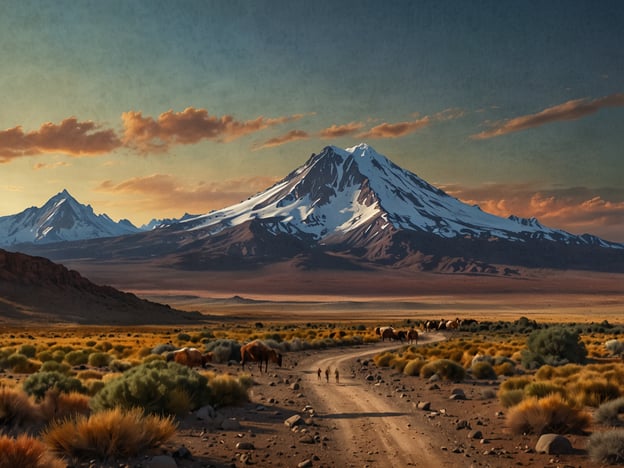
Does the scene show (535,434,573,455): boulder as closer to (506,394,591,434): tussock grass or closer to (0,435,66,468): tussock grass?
(506,394,591,434): tussock grass

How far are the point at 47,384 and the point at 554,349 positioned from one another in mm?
22459

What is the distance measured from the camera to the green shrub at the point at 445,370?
23.2 m

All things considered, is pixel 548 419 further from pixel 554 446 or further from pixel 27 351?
pixel 27 351

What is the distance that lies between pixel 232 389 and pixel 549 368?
1254 centimetres

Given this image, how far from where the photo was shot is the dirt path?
11180 millimetres

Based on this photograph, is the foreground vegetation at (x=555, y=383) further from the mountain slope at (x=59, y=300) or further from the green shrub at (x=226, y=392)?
the mountain slope at (x=59, y=300)

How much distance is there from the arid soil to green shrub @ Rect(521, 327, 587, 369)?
795 cm

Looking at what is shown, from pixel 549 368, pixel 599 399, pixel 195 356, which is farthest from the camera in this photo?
pixel 195 356

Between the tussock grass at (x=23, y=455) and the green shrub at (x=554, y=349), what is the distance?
23.7 meters

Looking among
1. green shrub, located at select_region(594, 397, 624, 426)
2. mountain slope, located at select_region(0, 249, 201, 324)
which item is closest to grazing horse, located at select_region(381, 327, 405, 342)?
green shrub, located at select_region(594, 397, 624, 426)

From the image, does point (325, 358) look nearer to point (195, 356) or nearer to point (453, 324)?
point (195, 356)

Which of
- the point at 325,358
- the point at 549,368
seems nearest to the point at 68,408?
the point at 549,368

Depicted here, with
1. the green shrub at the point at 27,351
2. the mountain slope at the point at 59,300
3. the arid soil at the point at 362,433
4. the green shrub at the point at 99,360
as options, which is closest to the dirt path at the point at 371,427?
the arid soil at the point at 362,433

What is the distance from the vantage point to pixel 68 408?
1277 cm
